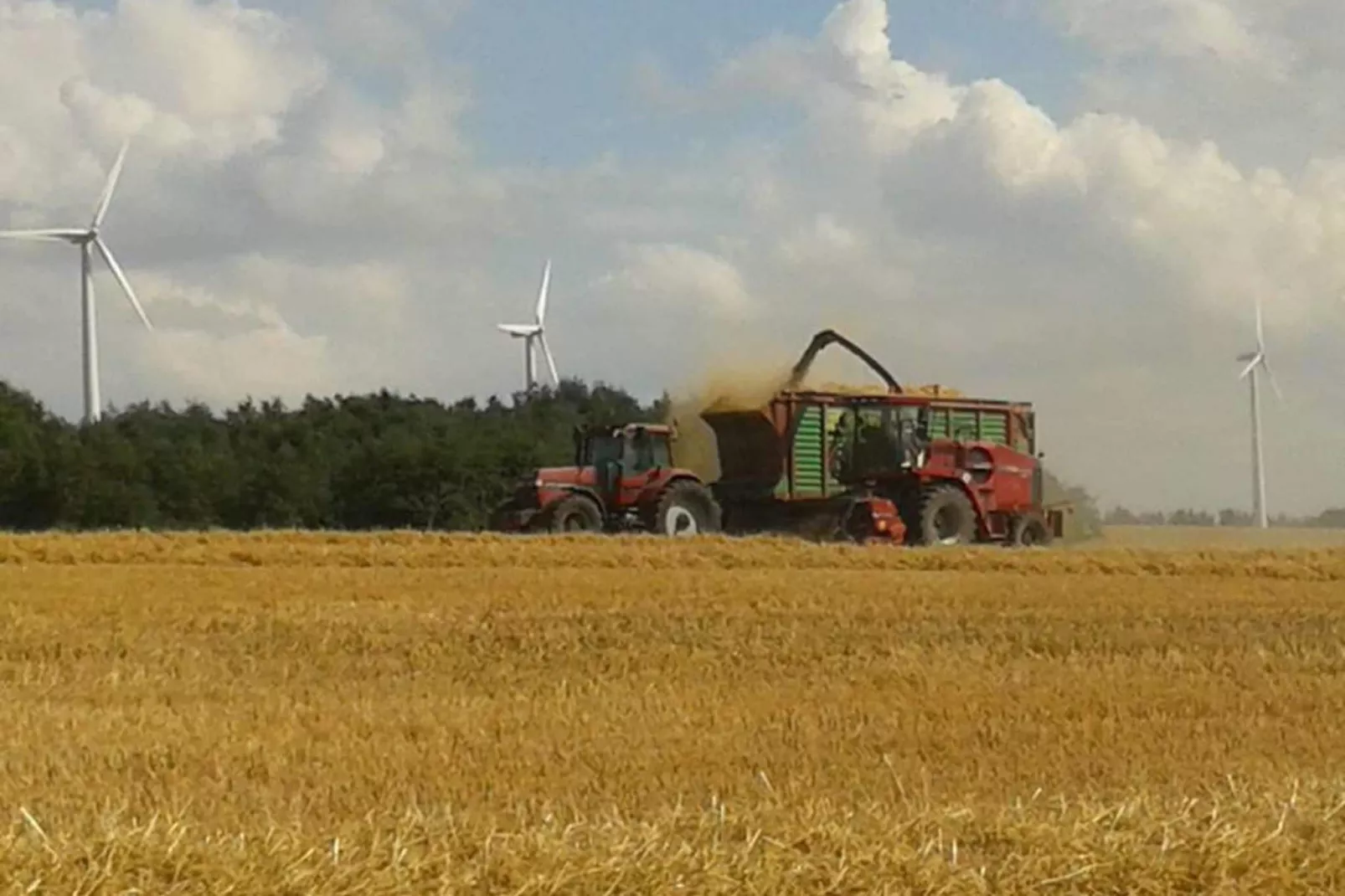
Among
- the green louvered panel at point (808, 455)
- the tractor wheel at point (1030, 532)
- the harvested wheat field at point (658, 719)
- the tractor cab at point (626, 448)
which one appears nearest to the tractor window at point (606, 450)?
the tractor cab at point (626, 448)

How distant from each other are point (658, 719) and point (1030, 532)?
68.0 ft

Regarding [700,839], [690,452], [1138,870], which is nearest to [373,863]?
[700,839]

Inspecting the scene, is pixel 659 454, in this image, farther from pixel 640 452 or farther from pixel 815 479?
pixel 815 479

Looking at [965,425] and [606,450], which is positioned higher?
[965,425]

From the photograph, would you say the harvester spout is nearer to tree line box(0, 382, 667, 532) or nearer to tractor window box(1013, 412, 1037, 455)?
tractor window box(1013, 412, 1037, 455)

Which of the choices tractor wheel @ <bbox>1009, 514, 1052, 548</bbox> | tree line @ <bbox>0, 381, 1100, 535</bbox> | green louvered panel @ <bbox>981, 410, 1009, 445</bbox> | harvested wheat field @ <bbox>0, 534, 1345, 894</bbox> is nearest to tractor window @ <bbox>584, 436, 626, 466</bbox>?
harvested wheat field @ <bbox>0, 534, 1345, 894</bbox>

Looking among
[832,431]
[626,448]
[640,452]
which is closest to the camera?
[626,448]

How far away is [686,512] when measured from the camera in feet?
102

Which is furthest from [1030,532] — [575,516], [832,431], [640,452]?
[575,516]

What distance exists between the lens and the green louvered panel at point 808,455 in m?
31.9

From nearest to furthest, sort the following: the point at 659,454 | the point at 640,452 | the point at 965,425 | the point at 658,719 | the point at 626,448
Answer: the point at 658,719 → the point at 626,448 → the point at 640,452 → the point at 659,454 → the point at 965,425

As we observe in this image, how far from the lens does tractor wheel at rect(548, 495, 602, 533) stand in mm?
30719

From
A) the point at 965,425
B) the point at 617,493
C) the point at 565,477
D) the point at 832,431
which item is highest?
the point at 965,425

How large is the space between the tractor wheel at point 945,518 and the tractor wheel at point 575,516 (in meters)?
5.27
